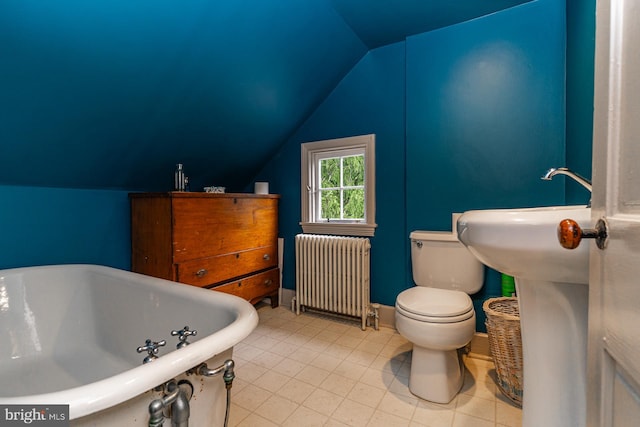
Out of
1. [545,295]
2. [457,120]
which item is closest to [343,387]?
[545,295]

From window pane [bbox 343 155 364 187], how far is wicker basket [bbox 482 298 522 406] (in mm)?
1404

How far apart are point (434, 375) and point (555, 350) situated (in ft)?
2.52

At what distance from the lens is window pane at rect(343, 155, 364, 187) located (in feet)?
8.36

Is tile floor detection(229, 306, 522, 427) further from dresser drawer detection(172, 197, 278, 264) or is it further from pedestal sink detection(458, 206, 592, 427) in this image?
dresser drawer detection(172, 197, 278, 264)

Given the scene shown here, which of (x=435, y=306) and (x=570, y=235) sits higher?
(x=570, y=235)

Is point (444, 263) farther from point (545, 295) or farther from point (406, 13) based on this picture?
point (406, 13)

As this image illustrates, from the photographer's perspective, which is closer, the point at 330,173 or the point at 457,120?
the point at 457,120

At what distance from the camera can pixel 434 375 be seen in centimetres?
151

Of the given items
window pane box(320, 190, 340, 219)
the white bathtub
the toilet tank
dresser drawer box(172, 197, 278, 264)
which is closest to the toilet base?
the toilet tank

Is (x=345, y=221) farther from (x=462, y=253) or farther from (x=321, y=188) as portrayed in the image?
(x=462, y=253)

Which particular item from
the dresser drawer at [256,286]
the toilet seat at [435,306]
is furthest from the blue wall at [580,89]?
the dresser drawer at [256,286]

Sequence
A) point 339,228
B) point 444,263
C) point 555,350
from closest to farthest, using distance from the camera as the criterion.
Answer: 1. point 555,350
2. point 444,263
3. point 339,228

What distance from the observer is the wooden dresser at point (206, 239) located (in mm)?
1957

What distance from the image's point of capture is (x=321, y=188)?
2.76 meters
